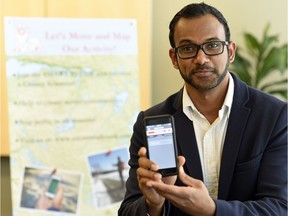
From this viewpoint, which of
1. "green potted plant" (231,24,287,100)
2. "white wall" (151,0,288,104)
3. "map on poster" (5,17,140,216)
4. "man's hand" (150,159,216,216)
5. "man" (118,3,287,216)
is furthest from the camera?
"white wall" (151,0,288,104)

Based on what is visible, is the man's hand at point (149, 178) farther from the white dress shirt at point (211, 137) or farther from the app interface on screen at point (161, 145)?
the white dress shirt at point (211, 137)

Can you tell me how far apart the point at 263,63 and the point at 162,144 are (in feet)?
7.99

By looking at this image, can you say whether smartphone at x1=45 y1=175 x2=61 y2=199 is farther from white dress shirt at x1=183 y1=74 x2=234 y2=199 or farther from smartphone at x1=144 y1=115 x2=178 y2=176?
smartphone at x1=144 y1=115 x2=178 y2=176

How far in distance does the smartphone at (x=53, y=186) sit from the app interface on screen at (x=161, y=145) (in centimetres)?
180

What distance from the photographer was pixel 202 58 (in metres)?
1.25

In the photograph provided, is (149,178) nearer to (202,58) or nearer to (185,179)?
(185,179)

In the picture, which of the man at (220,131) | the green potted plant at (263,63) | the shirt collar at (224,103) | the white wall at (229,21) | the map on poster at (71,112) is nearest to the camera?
the man at (220,131)

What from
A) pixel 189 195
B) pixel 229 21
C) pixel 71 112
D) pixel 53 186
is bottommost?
pixel 53 186

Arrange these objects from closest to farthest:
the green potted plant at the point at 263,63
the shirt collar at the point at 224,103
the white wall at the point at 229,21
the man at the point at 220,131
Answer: the man at the point at 220,131, the shirt collar at the point at 224,103, the green potted plant at the point at 263,63, the white wall at the point at 229,21

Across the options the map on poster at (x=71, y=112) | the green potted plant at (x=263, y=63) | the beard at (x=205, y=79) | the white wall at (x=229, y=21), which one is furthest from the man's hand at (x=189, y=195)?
the white wall at (x=229, y=21)

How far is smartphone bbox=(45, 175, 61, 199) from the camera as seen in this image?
2.74m

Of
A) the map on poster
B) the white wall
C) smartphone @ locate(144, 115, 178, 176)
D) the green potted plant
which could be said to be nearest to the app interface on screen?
smartphone @ locate(144, 115, 178, 176)

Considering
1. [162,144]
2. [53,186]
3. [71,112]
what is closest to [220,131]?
[162,144]

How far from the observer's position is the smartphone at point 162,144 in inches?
42.6
